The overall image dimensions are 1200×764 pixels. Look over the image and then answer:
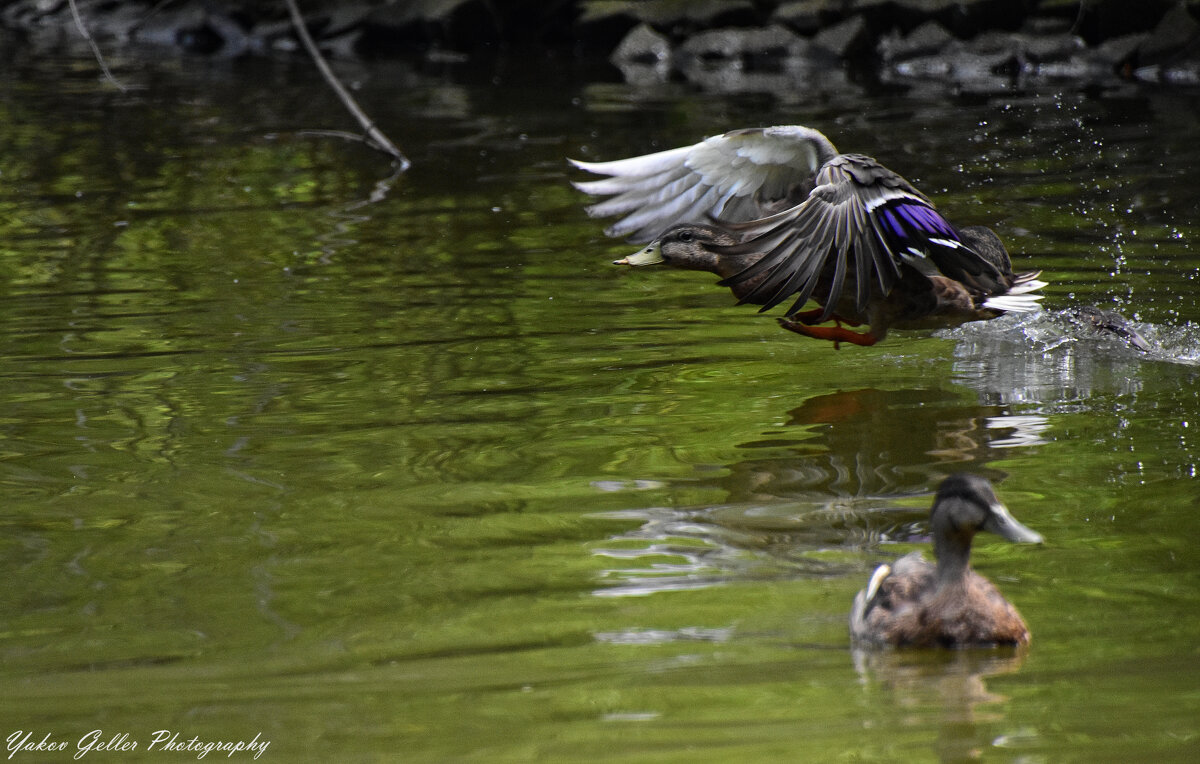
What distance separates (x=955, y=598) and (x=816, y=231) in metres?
2.16

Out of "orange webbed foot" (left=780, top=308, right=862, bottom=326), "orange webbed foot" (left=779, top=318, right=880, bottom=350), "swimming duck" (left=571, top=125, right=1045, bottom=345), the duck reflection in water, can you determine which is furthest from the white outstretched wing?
the duck reflection in water

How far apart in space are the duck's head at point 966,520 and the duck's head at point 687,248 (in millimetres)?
2551

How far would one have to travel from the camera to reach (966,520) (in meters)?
3.39

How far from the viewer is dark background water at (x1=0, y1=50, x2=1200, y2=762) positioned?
3.22 metres

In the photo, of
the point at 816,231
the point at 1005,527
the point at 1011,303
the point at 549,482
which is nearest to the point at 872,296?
the point at 1011,303

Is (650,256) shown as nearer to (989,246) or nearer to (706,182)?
(706,182)

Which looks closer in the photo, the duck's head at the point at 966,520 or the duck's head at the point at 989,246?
the duck's head at the point at 966,520

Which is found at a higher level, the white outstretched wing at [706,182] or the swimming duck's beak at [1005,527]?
the white outstretched wing at [706,182]

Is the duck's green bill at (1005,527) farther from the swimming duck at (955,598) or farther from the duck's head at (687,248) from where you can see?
the duck's head at (687,248)

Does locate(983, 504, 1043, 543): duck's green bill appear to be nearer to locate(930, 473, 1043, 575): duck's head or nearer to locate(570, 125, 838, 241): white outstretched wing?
locate(930, 473, 1043, 575): duck's head

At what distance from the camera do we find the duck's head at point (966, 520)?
338 cm

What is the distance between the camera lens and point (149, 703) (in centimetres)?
330

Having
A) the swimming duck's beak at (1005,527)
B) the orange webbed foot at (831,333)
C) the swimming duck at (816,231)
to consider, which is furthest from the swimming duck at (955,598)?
the orange webbed foot at (831,333)

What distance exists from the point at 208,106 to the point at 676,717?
14.0 meters
